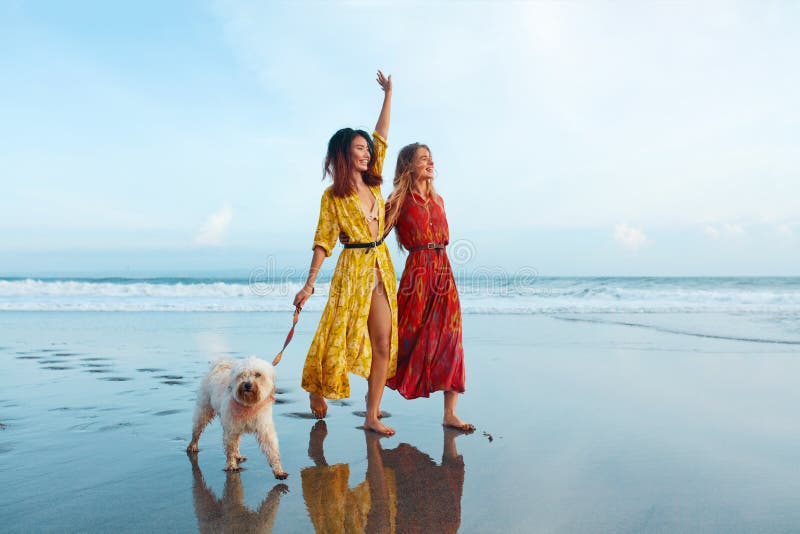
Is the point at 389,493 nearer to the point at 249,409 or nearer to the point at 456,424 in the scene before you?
the point at 249,409

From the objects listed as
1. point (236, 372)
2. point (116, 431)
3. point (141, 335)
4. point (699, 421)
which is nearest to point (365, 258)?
point (236, 372)

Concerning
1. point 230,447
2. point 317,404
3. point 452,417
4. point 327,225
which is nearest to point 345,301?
point 327,225

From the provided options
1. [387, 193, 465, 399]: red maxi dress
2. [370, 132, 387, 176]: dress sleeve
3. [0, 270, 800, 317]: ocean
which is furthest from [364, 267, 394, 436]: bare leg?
[0, 270, 800, 317]: ocean

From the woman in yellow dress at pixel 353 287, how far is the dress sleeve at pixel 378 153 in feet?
0.35

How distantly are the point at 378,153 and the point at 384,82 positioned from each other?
616 millimetres

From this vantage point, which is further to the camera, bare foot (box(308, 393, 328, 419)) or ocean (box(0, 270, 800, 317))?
ocean (box(0, 270, 800, 317))

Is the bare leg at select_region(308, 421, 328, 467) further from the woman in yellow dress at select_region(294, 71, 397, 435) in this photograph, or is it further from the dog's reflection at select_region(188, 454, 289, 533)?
the dog's reflection at select_region(188, 454, 289, 533)

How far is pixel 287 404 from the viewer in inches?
191

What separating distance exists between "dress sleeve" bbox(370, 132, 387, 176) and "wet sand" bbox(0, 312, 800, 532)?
6.37ft

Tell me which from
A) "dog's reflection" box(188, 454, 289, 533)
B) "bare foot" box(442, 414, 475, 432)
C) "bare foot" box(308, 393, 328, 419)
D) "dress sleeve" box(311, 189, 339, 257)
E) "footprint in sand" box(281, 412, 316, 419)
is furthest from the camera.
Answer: "footprint in sand" box(281, 412, 316, 419)

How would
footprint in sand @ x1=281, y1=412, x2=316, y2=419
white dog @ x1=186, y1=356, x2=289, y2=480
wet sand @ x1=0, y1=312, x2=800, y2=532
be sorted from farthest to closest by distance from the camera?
footprint in sand @ x1=281, y1=412, x2=316, y2=419 → white dog @ x1=186, y1=356, x2=289, y2=480 → wet sand @ x1=0, y1=312, x2=800, y2=532

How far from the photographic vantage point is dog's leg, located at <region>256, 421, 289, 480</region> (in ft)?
9.98

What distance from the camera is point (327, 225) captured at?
4152 mm

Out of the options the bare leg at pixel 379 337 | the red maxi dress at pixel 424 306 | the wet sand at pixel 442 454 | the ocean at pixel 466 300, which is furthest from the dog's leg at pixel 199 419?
the ocean at pixel 466 300
